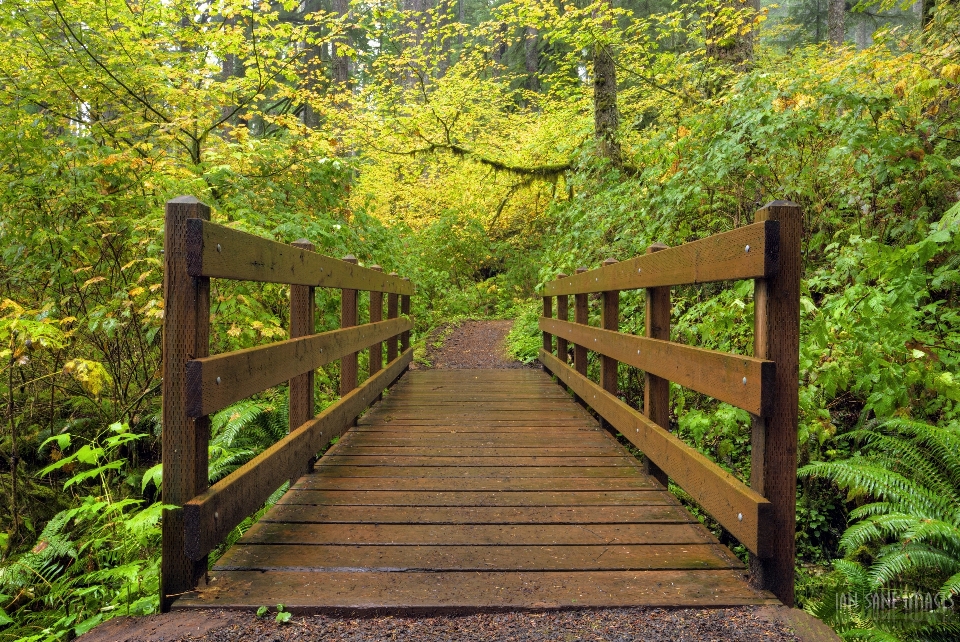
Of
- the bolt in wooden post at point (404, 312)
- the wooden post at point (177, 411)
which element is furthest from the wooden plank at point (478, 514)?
the bolt in wooden post at point (404, 312)

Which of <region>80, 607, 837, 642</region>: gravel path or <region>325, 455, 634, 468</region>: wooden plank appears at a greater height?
<region>325, 455, 634, 468</region>: wooden plank

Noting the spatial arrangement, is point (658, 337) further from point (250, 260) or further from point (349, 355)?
point (349, 355)

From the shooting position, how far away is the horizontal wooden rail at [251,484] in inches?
83.1

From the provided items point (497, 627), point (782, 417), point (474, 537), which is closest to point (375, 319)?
point (474, 537)

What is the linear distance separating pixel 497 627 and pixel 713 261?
1657 millimetres

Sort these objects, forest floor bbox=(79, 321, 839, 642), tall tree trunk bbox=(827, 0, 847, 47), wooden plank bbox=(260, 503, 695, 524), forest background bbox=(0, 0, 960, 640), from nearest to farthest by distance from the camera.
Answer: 1. forest floor bbox=(79, 321, 839, 642)
2. wooden plank bbox=(260, 503, 695, 524)
3. forest background bbox=(0, 0, 960, 640)
4. tall tree trunk bbox=(827, 0, 847, 47)

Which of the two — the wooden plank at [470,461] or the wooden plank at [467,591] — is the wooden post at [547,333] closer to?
the wooden plank at [470,461]

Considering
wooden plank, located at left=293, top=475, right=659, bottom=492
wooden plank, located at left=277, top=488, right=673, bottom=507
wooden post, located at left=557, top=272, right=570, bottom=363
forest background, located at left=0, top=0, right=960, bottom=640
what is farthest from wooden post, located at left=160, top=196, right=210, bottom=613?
wooden post, located at left=557, top=272, right=570, bottom=363

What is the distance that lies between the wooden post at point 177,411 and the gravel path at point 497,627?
17 centimetres

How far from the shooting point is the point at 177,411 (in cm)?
214

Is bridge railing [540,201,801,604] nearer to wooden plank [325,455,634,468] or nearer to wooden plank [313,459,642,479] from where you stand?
wooden plank [313,459,642,479]

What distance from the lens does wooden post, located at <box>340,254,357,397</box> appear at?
15.1 feet

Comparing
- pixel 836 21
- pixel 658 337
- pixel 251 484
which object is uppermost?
pixel 836 21

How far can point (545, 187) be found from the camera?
532 inches
